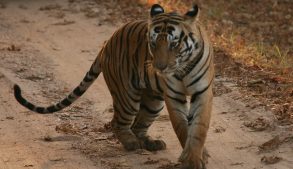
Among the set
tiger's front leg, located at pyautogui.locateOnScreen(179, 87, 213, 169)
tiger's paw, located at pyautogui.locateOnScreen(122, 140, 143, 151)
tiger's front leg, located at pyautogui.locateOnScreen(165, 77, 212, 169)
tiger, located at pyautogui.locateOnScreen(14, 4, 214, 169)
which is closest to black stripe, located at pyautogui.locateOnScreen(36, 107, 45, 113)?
tiger, located at pyautogui.locateOnScreen(14, 4, 214, 169)

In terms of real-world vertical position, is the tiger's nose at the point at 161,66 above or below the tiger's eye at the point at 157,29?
below

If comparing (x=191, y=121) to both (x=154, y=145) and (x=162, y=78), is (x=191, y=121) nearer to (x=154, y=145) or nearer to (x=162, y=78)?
(x=162, y=78)

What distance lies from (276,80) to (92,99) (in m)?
1.82

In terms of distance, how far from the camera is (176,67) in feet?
19.0

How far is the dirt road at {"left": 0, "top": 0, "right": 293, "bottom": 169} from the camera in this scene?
649 cm

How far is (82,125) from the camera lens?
7.60 metres

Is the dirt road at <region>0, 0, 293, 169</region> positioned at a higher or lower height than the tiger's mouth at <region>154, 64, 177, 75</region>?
lower

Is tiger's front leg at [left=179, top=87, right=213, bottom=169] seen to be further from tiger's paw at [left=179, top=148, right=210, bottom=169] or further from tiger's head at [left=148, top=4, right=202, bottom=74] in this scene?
tiger's head at [left=148, top=4, right=202, bottom=74]

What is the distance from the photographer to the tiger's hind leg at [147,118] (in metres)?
6.73

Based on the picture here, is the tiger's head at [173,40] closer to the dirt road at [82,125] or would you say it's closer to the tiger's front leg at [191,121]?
the tiger's front leg at [191,121]

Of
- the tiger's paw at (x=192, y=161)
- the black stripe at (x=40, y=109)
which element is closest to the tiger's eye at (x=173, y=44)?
the tiger's paw at (x=192, y=161)

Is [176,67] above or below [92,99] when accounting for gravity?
above

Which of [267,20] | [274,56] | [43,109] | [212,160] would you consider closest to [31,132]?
[43,109]

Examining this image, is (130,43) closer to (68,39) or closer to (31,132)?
(31,132)
